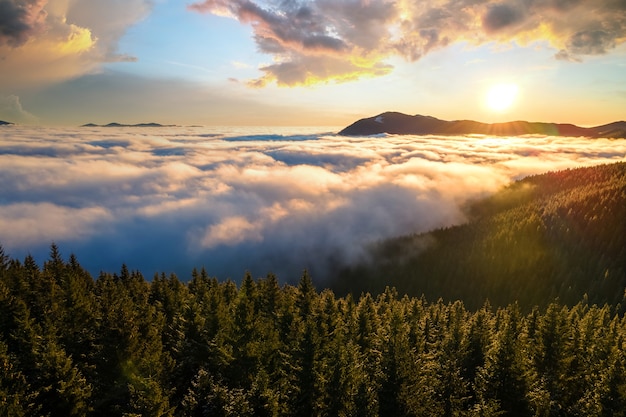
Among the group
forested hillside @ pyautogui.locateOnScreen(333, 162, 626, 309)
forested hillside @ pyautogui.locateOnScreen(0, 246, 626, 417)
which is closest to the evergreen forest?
forested hillside @ pyautogui.locateOnScreen(0, 246, 626, 417)

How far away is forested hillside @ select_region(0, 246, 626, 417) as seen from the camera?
93.6ft

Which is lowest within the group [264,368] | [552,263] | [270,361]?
[552,263]

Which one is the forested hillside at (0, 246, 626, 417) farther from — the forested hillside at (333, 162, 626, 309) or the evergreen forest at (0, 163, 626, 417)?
the forested hillside at (333, 162, 626, 309)

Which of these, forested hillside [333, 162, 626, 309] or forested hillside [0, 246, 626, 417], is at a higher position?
forested hillside [0, 246, 626, 417]

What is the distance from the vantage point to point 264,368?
115 feet

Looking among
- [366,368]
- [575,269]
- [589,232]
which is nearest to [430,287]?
[575,269]

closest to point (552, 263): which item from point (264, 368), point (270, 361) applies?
point (270, 361)

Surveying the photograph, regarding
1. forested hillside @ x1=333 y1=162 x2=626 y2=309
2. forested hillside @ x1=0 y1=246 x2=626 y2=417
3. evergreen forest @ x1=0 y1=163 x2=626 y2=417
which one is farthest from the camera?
forested hillside @ x1=333 y1=162 x2=626 y2=309

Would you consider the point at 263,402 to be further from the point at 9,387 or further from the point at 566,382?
the point at 566,382

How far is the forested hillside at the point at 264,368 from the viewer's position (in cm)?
2852

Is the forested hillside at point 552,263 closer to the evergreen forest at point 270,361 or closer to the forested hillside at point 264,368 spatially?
the evergreen forest at point 270,361

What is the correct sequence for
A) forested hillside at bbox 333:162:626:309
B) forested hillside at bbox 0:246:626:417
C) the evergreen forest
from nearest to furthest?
forested hillside at bbox 0:246:626:417 → the evergreen forest → forested hillside at bbox 333:162:626:309

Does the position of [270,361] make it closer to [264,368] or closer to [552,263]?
[264,368]

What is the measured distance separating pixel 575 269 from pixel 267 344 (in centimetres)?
16816
